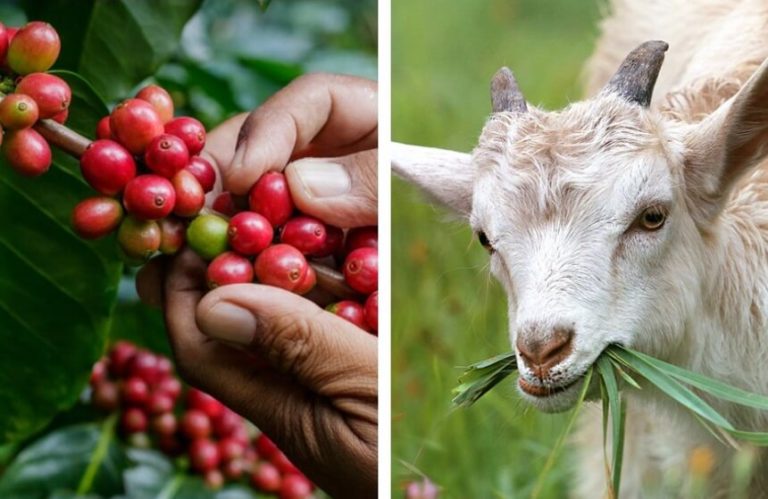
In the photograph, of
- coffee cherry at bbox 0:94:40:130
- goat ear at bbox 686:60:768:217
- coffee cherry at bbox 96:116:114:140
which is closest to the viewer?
goat ear at bbox 686:60:768:217

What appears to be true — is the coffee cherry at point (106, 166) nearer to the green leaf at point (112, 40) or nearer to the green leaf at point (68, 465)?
the green leaf at point (112, 40)

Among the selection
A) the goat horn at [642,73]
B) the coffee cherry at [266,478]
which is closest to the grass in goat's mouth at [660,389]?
the goat horn at [642,73]

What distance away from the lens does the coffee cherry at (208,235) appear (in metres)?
1.93

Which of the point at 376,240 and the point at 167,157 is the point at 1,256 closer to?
the point at 167,157

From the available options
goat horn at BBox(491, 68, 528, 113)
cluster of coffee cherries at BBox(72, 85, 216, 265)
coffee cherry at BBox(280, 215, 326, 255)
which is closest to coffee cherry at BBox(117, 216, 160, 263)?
cluster of coffee cherries at BBox(72, 85, 216, 265)

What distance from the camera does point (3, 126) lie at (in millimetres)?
1818

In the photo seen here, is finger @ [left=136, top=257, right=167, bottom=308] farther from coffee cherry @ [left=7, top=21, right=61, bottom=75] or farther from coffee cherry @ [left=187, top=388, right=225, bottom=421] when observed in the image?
coffee cherry @ [left=7, top=21, right=61, bottom=75]

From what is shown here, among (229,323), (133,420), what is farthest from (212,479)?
(229,323)

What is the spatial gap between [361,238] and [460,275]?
284 mm

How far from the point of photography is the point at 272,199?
2014 mm

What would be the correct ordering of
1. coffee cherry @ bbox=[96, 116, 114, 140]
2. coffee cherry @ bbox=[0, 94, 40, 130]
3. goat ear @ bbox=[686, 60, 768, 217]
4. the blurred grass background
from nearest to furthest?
goat ear @ bbox=[686, 60, 768, 217] → coffee cherry @ bbox=[0, 94, 40, 130] → coffee cherry @ bbox=[96, 116, 114, 140] → the blurred grass background

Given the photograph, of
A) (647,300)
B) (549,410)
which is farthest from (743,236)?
(549,410)

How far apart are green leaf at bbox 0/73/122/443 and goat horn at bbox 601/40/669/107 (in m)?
0.85

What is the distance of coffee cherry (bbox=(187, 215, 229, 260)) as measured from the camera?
6.34 ft
